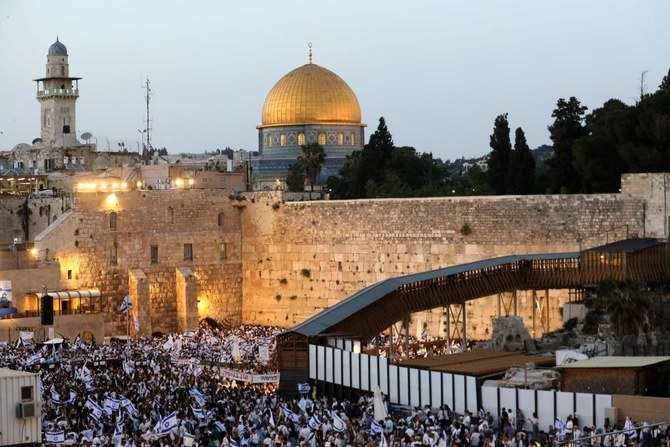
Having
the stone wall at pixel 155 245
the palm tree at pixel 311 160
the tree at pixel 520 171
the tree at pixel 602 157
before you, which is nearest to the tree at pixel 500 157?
the tree at pixel 520 171

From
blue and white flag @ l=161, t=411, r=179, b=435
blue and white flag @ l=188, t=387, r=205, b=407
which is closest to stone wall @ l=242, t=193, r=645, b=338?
blue and white flag @ l=188, t=387, r=205, b=407

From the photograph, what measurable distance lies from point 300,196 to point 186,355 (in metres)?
23.8

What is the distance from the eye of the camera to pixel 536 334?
37.2 meters

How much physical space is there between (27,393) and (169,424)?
283 centimetres

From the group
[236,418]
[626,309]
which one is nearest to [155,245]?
[626,309]

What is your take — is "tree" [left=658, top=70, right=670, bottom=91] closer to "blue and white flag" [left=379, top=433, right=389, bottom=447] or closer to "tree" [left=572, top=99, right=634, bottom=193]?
"tree" [left=572, top=99, right=634, bottom=193]

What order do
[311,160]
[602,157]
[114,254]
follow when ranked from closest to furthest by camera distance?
1. [602,157]
2. [114,254]
3. [311,160]

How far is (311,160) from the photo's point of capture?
64.9 meters

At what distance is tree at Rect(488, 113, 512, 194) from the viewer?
45188 mm

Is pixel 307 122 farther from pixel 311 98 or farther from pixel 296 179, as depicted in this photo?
pixel 296 179

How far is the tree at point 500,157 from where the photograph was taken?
45188 millimetres

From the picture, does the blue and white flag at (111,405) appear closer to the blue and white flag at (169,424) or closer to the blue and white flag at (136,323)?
the blue and white flag at (169,424)

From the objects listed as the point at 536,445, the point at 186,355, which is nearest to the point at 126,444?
the point at 536,445

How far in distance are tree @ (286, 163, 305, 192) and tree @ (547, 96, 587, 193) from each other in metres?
23.3
